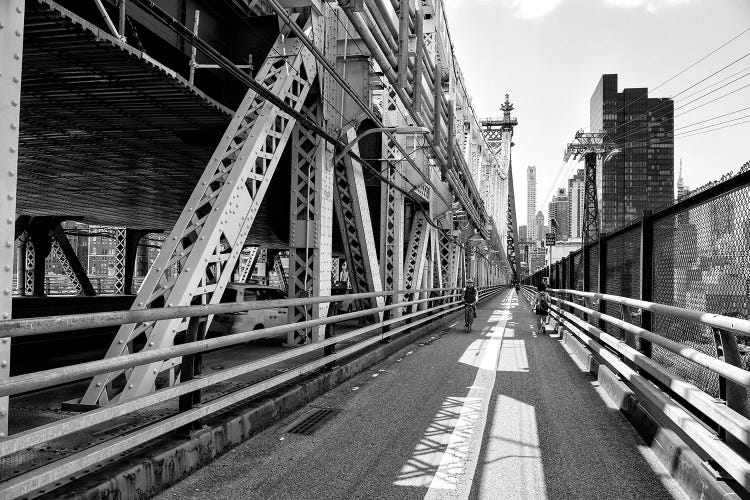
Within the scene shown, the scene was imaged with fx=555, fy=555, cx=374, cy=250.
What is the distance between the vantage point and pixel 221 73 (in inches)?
326

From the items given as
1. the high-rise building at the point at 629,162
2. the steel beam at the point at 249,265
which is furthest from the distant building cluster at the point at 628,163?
the steel beam at the point at 249,265

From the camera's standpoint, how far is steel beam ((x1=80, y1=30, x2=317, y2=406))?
205 inches

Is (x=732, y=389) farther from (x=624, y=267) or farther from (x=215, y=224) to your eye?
(x=624, y=267)

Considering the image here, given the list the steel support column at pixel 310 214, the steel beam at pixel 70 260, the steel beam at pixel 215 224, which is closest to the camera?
the steel beam at pixel 215 224

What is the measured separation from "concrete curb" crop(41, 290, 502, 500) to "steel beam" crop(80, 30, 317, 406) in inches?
37.7

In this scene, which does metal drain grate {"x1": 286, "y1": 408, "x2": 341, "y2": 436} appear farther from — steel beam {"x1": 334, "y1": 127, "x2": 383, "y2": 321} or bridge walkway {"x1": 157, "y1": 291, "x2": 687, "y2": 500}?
steel beam {"x1": 334, "y1": 127, "x2": 383, "y2": 321}

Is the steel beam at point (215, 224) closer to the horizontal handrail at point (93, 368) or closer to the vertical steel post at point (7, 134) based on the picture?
the horizontal handrail at point (93, 368)

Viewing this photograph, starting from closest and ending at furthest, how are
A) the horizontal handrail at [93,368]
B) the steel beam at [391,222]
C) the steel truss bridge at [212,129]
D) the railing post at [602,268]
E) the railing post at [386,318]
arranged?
1. the horizontal handrail at [93,368]
2. the steel truss bridge at [212,129]
3. the railing post at [602,268]
4. the railing post at [386,318]
5. the steel beam at [391,222]

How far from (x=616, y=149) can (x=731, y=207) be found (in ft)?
157

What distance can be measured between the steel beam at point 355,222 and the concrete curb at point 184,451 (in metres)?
4.90

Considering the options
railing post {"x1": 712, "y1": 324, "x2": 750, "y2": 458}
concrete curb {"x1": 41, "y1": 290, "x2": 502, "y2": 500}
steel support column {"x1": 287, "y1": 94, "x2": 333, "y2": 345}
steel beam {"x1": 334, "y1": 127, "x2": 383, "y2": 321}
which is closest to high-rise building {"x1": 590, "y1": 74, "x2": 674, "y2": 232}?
steel beam {"x1": 334, "y1": 127, "x2": 383, "y2": 321}

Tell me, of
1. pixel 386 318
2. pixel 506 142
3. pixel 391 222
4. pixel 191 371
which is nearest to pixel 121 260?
pixel 391 222

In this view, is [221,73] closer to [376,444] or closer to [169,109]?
[169,109]

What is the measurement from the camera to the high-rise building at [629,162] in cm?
7744
